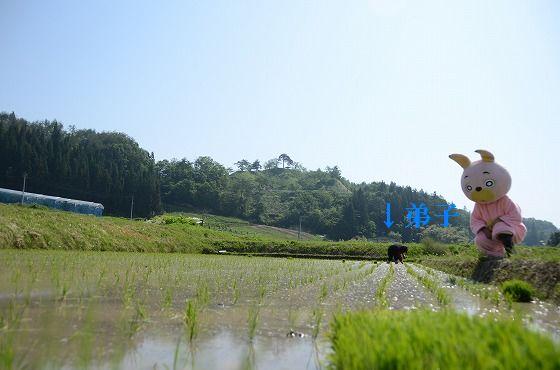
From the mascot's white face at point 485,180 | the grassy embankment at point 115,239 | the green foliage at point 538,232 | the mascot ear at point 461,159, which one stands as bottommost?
the grassy embankment at point 115,239

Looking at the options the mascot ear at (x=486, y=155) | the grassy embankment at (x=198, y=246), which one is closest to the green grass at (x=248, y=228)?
the grassy embankment at (x=198, y=246)

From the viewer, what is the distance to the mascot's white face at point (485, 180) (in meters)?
11.3

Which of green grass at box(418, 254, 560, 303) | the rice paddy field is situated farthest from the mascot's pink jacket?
the rice paddy field

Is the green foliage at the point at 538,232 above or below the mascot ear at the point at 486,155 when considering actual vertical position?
above

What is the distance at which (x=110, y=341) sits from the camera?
2.90 m

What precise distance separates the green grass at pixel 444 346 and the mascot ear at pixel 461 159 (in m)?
10.5

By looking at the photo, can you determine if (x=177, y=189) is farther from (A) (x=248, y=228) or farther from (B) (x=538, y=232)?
(B) (x=538, y=232)

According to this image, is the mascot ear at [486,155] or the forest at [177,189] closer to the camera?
the mascot ear at [486,155]

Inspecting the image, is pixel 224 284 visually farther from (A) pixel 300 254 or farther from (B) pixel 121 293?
(A) pixel 300 254

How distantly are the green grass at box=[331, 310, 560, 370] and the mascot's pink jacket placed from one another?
9614 millimetres

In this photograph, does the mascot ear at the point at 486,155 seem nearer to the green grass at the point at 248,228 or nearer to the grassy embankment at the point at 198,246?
the grassy embankment at the point at 198,246

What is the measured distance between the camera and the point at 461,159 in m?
12.3

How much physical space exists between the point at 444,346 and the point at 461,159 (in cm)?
1130

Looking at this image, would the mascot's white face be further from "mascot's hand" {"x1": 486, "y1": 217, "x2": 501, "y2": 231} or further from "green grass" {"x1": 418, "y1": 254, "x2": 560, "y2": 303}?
"green grass" {"x1": 418, "y1": 254, "x2": 560, "y2": 303}
